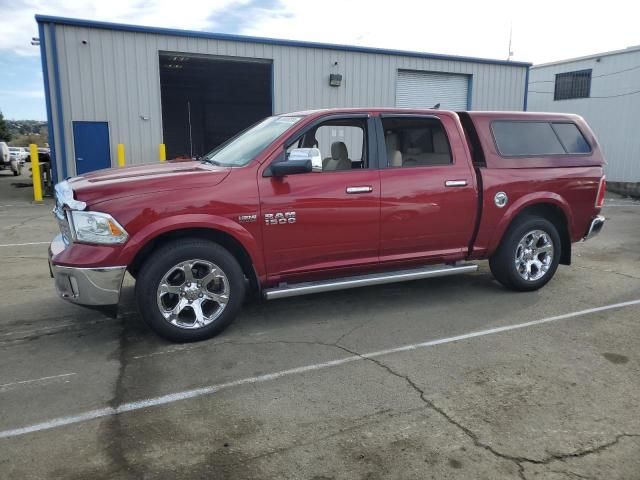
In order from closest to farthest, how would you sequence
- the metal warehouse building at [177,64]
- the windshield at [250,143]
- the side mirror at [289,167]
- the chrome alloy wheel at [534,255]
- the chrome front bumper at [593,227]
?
the side mirror at [289,167] → the windshield at [250,143] → the chrome alloy wheel at [534,255] → the chrome front bumper at [593,227] → the metal warehouse building at [177,64]

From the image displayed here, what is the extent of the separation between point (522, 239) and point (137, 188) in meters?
4.01

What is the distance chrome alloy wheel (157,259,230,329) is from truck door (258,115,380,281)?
0.48m

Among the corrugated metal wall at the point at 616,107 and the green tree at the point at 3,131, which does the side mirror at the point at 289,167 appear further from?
the green tree at the point at 3,131

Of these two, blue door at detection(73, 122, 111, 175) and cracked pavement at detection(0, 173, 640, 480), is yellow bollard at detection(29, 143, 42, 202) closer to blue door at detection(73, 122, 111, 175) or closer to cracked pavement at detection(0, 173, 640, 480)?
blue door at detection(73, 122, 111, 175)

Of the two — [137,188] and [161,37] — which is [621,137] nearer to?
[161,37]

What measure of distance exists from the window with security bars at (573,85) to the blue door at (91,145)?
19.4 metres

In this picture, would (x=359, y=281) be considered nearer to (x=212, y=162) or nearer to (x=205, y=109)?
(x=212, y=162)

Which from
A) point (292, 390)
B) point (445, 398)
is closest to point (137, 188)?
point (292, 390)

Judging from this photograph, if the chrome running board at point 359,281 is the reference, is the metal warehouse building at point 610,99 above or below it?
above

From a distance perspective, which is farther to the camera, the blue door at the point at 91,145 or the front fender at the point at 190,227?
the blue door at the point at 91,145

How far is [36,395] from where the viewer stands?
349 centimetres

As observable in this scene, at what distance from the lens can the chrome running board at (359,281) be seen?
4.56 metres

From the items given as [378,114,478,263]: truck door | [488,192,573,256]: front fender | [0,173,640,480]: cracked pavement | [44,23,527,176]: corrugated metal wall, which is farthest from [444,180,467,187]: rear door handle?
[44,23,527,176]: corrugated metal wall

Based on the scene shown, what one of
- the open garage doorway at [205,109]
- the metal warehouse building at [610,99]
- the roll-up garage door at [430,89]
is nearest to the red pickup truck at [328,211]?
the roll-up garage door at [430,89]
